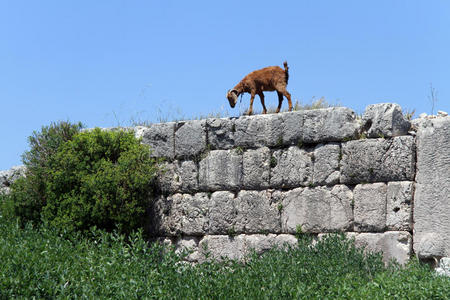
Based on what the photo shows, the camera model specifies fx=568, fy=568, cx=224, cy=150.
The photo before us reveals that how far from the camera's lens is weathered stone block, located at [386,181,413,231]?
884cm

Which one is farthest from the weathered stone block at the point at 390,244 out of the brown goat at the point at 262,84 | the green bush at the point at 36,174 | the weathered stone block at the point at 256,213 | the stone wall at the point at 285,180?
the green bush at the point at 36,174

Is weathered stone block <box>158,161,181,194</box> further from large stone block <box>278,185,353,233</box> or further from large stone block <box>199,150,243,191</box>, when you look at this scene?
large stone block <box>278,185,353,233</box>

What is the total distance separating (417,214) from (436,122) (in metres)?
1.46

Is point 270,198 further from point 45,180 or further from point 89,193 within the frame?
point 45,180

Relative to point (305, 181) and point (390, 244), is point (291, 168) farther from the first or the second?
point (390, 244)

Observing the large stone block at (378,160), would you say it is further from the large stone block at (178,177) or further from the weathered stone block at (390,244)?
the large stone block at (178,177)

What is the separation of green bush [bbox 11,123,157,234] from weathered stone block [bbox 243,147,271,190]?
1.89 m

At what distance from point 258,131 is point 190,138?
4.66 ft

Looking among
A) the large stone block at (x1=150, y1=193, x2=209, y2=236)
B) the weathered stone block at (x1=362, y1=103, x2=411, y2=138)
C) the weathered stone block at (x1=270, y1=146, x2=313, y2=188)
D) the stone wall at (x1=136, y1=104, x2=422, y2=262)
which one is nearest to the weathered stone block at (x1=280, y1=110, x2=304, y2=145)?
the stone wall at (x1=136, y1=104, x2=422, y2=262)

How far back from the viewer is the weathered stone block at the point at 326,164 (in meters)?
9.51

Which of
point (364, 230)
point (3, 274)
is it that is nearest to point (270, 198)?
point (364, 230)

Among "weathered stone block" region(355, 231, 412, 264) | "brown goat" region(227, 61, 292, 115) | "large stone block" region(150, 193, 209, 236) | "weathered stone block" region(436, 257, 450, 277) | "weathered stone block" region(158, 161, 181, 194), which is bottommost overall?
"weathered stone block" region(436, 257, 450, 277)

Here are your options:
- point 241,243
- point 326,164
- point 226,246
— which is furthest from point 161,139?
point 326,164

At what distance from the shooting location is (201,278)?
6.84 meters
